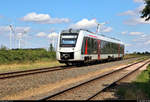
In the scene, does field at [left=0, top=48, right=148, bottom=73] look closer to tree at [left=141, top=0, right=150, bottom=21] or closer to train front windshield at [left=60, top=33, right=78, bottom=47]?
train front windshield at [left=60, top=33, right=78, bottom=47]

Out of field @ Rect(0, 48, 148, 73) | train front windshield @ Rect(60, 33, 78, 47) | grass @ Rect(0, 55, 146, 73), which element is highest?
train front windshield @ Rect(60, 33, 78, 47)

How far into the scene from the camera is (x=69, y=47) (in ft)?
70.5

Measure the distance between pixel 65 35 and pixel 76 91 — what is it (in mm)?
13241

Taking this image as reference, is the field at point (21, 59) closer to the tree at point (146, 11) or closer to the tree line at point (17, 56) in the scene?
the tree line at point (17, 56)

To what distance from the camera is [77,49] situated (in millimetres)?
21328

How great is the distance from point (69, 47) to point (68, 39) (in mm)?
900

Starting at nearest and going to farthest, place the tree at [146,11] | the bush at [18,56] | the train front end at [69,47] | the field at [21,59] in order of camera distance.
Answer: the tree at [146,11] < the train front end at [69,47] < the field at [21,59] < the bush at [18,56]

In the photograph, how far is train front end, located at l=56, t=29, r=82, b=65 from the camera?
70.1 ft

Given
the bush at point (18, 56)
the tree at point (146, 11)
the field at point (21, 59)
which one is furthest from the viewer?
the bush at point (18, 56)

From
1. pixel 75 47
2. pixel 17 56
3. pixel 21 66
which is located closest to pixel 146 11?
pixel 75 47

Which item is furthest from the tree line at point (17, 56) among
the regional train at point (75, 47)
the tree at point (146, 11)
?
the tree at point (146, 11)

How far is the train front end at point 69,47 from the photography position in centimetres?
2136

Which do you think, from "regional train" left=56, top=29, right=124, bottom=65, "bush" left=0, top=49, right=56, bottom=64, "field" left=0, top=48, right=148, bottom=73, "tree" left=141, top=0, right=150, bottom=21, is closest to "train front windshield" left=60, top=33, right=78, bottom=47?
"regional train" left=56, top=29, right=124, bottom=65

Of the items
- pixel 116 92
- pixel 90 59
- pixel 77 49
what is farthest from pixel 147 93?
pixel 90 59
